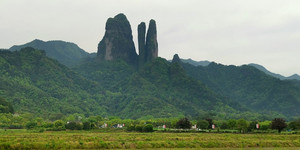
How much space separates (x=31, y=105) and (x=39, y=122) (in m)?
57.8

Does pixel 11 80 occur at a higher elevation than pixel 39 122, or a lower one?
higher

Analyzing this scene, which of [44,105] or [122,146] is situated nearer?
[122,146]

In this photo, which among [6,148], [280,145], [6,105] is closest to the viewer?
[6,148]

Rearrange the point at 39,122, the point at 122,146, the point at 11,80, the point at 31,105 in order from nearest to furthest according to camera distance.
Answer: the point at 122,146 < the point at 39,122 < the point at 31,105 < the point at 11,80

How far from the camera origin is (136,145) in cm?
6047

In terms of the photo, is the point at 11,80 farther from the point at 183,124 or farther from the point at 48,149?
the point at 48,149

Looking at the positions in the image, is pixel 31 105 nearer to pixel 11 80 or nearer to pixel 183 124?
pixel 11 80

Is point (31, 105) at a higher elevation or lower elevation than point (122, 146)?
higher

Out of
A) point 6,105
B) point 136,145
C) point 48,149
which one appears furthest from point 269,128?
point 6,105

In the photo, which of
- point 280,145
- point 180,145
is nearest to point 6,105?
point 180,145

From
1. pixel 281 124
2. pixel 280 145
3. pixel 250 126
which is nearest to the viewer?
pixel 280 145

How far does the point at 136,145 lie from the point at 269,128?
181 feet

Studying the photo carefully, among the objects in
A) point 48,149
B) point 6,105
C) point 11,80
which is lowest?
point 48,149

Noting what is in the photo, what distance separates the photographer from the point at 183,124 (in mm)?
104375
